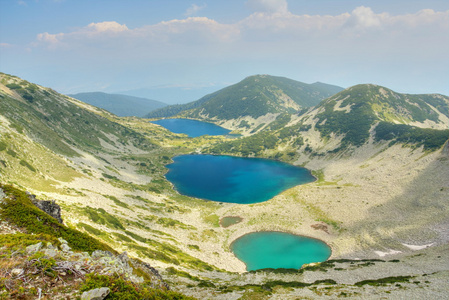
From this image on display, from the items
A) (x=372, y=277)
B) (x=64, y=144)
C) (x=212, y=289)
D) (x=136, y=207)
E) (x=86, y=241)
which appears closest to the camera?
(x=86, y=241)

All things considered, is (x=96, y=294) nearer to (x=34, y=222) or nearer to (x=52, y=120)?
(x=34, y=222)

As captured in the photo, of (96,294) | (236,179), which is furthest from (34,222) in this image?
(236,179)

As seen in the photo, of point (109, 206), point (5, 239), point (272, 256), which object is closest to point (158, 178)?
point (109, 206)

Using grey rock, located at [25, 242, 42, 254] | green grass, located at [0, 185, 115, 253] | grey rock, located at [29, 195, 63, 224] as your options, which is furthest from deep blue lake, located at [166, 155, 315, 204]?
grey rock, located at [25, 242, 42, 254]

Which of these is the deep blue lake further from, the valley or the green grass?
the green grass

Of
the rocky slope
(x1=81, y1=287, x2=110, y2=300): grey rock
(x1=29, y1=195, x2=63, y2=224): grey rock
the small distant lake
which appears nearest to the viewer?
the rocky slope

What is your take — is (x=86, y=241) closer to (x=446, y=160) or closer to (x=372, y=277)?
(x=372, y=277)
